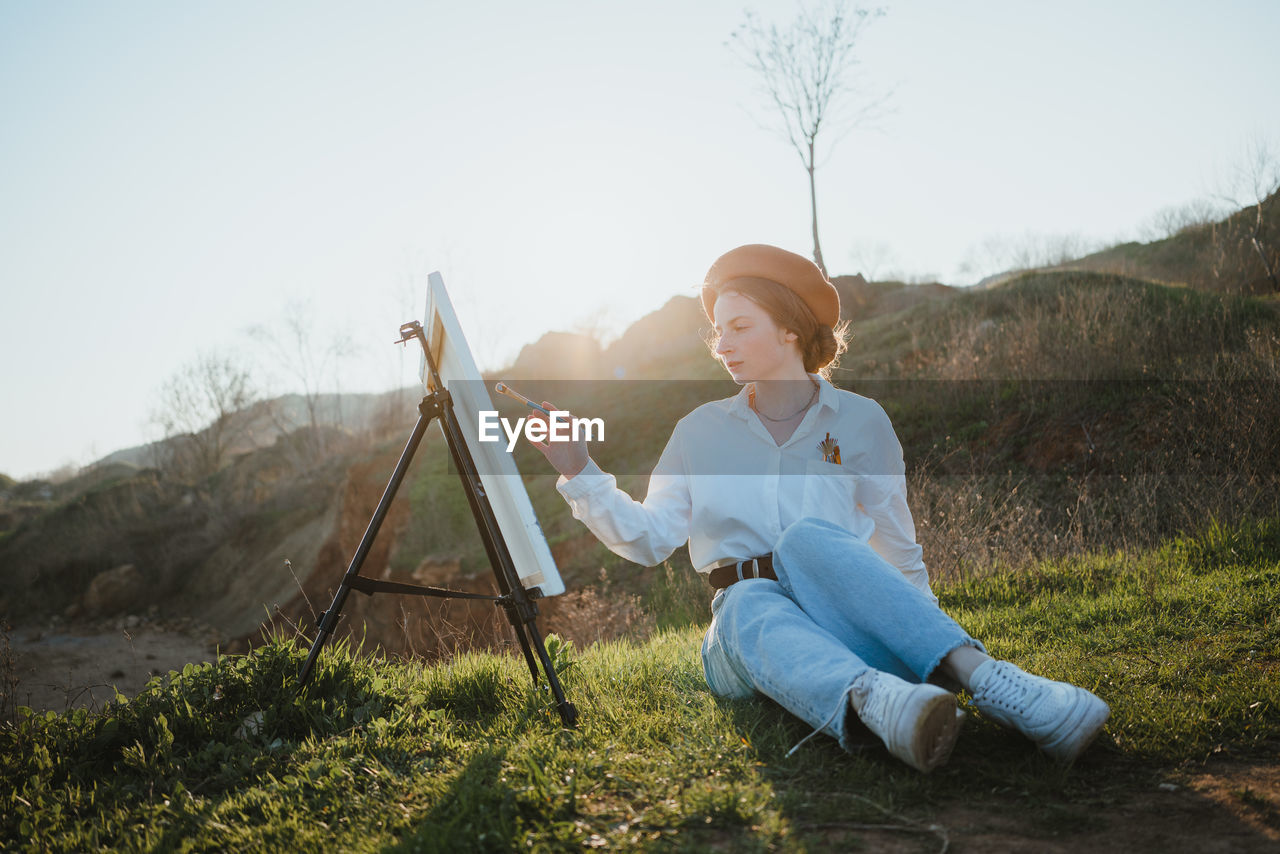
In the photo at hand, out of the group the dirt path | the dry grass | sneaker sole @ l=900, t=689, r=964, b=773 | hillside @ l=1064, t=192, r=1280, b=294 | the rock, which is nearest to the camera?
sneaker sole @ l=900, t=689, r=964, b=773

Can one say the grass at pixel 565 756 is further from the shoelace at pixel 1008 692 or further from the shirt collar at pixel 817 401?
the shirt collar at pixel 817 401

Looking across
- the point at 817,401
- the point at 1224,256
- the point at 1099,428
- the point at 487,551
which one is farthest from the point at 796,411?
the point at 1224,256

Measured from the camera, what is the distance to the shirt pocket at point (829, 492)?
7.72 feet

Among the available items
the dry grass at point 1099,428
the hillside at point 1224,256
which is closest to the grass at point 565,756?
the dry grass at point 1099,428

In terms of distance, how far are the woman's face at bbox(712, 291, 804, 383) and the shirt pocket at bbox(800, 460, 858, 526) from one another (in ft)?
1.16

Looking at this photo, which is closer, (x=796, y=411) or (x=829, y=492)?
(x=829, y=492)

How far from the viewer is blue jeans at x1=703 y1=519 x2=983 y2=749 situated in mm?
A: 1760

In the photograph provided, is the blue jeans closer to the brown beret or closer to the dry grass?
the brown beret

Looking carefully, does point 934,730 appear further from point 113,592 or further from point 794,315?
point 113,592

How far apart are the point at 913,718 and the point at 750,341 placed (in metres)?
1.30

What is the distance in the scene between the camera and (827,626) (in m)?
1.94

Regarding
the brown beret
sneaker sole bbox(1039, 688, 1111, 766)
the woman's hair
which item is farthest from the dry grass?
sneaker sole bbox(1039, 688, 1111, 766)

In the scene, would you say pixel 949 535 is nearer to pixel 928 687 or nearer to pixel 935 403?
pixel 928 687

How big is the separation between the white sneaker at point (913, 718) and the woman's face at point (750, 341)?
1138mm
